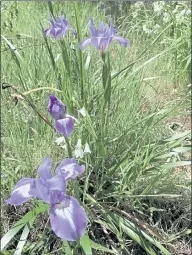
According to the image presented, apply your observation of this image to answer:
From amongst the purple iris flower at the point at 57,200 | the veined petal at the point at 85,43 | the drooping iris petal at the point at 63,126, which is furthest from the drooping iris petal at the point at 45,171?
the veined petal at the point at 85,43

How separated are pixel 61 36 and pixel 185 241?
95 centimetres

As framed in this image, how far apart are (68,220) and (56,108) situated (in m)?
0.31

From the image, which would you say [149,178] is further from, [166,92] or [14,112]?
[166,92]

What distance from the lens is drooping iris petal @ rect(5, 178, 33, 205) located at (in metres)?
0.94

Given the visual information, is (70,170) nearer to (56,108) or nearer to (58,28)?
(56,108)

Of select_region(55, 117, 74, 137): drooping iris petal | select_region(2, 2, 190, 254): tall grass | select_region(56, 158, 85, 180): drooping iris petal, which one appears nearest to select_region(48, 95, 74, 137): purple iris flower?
select_region(55, 117, 74, 137): drooping iris petal

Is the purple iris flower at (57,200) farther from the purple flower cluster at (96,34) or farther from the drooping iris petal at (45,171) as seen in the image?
the purple flower cluster at (96,34)

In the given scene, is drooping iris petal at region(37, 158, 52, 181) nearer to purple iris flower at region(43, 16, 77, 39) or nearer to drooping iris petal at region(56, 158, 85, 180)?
drooping iris petal at region(56, 158, 85, 180)

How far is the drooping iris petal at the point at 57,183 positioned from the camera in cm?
94

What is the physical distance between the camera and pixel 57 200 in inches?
37.3

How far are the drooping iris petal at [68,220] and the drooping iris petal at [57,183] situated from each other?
0.03 m

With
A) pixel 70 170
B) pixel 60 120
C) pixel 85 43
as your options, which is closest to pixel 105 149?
pixel 85 43

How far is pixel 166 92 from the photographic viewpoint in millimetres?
2727

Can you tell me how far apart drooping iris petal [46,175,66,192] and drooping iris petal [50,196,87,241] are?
0.03 meters
